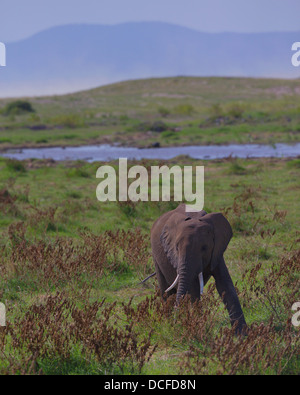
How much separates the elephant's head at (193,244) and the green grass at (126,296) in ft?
1.24

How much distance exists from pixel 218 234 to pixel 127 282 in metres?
3.00

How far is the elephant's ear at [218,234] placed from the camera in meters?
6.40

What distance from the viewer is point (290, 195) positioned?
1667 centimetres

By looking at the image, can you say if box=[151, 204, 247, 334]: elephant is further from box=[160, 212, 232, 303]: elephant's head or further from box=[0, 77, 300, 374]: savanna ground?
box=[0, 77, 300, 374]: savanna ground

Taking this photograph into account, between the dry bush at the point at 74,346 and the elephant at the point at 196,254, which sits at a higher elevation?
the elephant at the point at 196,254

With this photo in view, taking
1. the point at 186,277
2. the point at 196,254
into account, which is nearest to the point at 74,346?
the point at 186,277

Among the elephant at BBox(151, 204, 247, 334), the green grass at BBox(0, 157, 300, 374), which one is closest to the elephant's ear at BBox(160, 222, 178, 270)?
the elephant at BBox(151, 204, 247, 334)

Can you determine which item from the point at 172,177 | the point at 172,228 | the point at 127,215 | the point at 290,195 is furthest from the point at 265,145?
the point at 172,228

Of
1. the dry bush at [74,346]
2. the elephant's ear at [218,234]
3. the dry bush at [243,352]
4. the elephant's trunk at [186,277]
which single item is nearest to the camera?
the dry bush at [243,352]

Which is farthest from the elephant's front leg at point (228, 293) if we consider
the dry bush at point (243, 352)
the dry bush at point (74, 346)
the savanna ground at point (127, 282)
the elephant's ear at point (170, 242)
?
the dry bush at point (74, 346)

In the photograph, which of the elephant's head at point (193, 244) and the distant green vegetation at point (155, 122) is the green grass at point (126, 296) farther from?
the distant green vegetation at point (155, 122)
